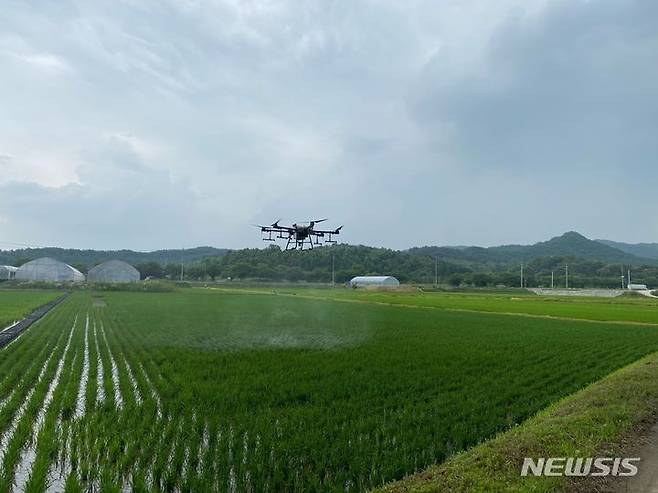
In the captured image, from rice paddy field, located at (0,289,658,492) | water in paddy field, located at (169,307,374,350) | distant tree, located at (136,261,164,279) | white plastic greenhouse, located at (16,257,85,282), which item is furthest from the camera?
distant tree, located at (136,261,164,279)

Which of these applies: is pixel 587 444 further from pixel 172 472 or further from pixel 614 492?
pixel 172 472

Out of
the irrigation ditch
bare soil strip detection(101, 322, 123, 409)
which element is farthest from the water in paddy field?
the irrigation ditch

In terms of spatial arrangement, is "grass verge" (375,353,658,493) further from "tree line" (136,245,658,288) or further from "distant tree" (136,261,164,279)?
"distant tree" (136,261,164,279)

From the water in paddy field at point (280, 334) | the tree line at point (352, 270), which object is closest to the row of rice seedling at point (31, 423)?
the water in paddy field at point (280, 334)

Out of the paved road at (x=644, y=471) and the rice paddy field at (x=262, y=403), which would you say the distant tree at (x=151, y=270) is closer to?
the rice paddy field at (x=262, y=403)

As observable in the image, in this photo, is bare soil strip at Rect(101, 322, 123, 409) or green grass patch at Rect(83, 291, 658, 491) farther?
bare soil strip at Rect(101, 322, 123, 409)

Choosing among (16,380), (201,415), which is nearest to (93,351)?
(16,380)
